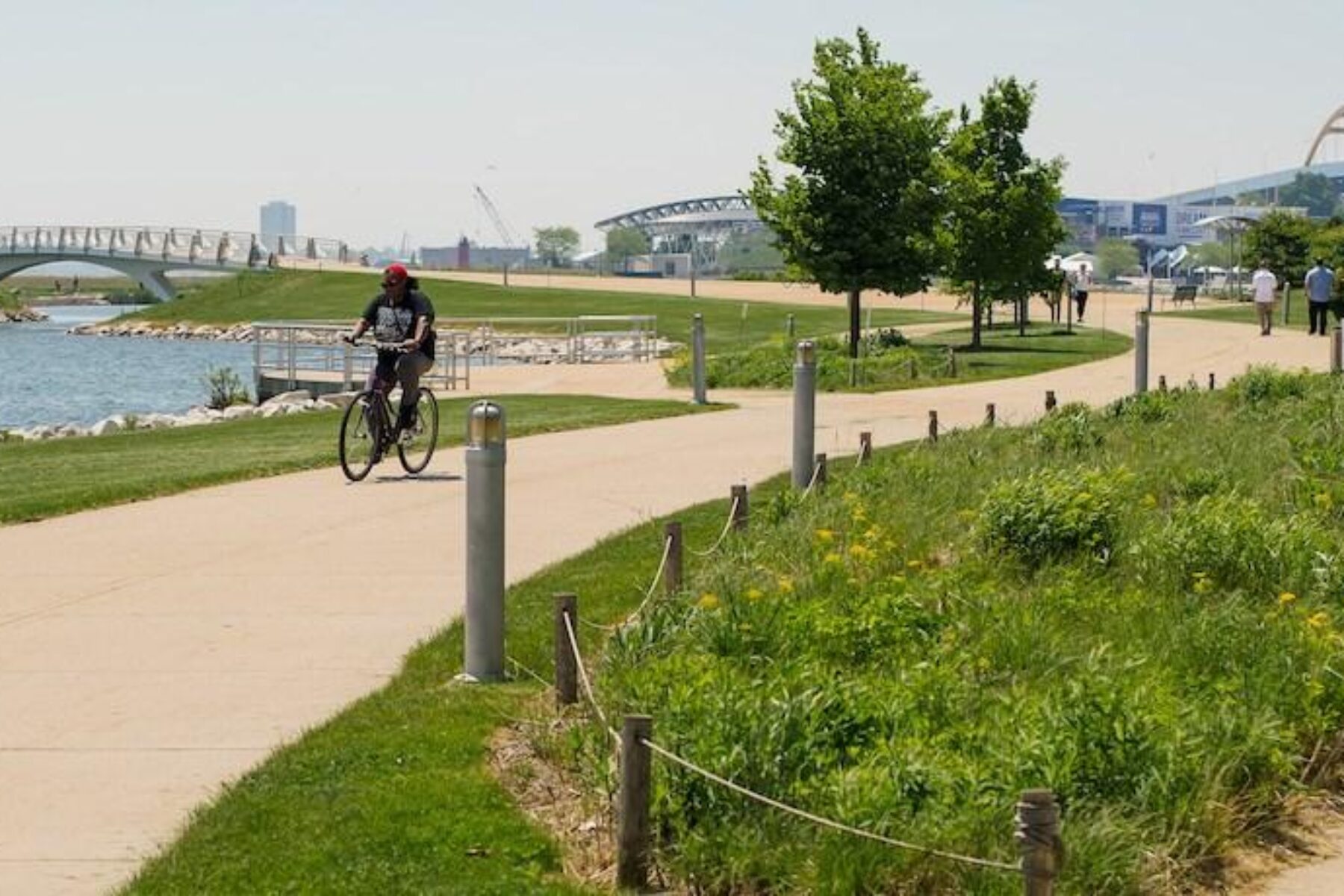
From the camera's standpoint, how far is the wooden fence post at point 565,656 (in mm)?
8055

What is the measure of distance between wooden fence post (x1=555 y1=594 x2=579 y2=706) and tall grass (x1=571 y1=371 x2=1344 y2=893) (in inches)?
10.3

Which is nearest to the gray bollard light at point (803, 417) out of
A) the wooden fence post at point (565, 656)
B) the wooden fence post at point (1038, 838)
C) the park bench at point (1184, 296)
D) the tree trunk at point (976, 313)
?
the wooden fence post at point (565, 656)

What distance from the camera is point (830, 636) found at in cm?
852

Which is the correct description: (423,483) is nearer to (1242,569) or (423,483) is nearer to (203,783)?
(1242,569)

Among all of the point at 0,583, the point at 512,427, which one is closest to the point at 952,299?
the point at 512,427

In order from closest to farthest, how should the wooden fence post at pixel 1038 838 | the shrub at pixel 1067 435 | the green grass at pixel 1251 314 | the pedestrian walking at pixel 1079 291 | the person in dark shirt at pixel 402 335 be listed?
the wooden fence post at pixel 1038 838 < the shrub at pixel 1067 435 < the person in dark shirt at pixel 402 335 < the green grass at pixel 1251 314 < the pedestrian walking at pixel 1079 291

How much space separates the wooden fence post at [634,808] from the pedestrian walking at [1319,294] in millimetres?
35723

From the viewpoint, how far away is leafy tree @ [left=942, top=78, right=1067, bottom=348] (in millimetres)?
40281

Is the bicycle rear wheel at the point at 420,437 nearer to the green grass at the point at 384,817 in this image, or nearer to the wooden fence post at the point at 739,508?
the wooden fence post at the point at 739,508

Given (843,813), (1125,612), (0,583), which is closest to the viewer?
(843,813)

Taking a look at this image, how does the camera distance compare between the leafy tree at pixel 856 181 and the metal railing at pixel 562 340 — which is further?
the metal railing at pixel 562 340

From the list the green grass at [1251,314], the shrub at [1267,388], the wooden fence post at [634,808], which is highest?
the green grass at [1251,314]

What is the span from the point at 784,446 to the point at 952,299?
76226mm

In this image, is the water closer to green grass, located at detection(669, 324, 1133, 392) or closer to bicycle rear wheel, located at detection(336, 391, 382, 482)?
green grass, located at detection(669, 324, 1133, 392)
